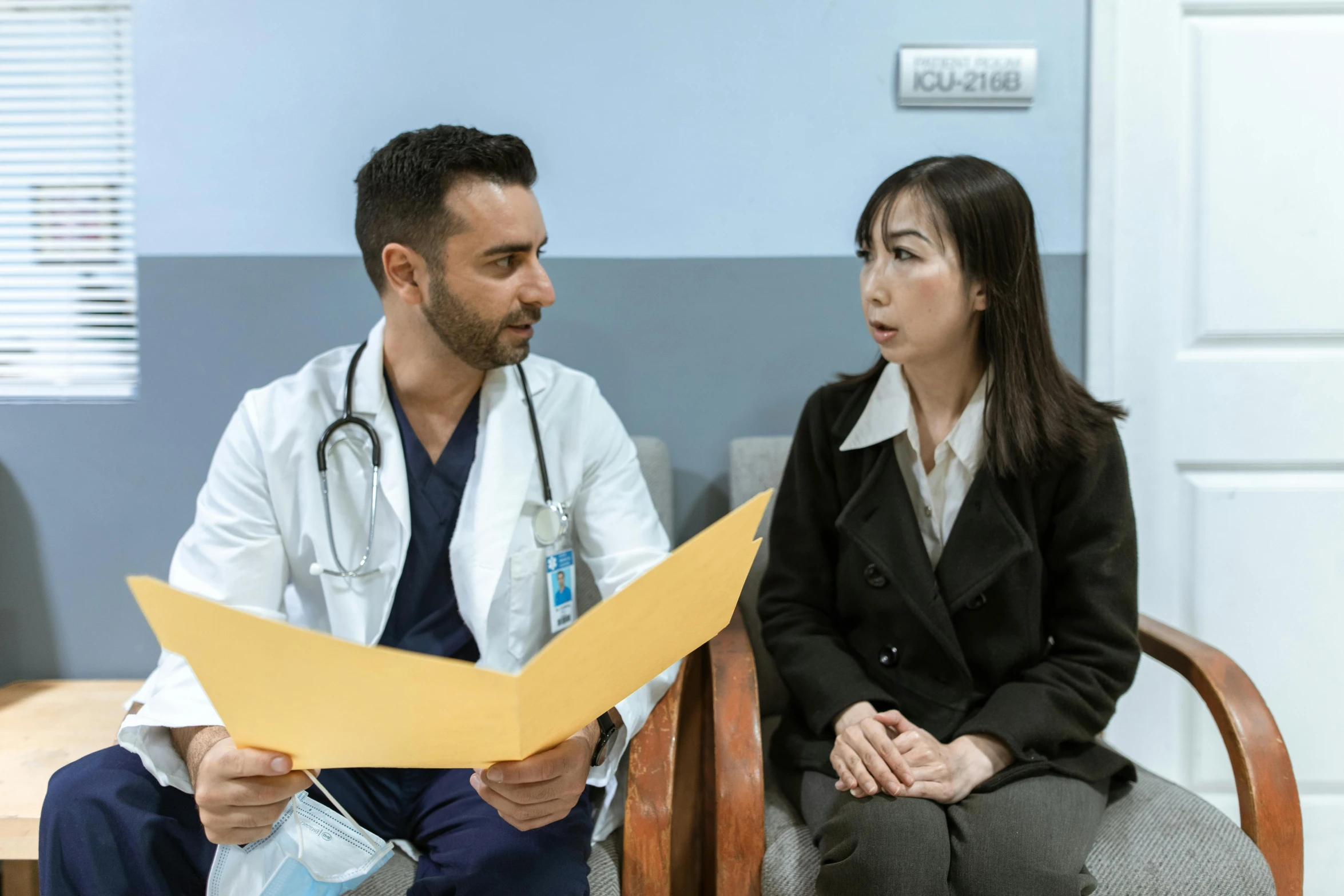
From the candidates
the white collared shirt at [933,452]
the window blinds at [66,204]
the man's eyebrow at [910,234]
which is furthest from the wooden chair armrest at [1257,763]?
the window blinds at [66,204]

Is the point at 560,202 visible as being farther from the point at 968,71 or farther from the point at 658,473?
the point at 968,71

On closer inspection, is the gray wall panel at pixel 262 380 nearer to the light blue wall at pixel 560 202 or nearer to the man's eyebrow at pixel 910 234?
the light blue wall at pixel 560 202

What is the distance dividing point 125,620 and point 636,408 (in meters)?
1.16

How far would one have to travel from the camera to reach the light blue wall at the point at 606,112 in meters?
1.73

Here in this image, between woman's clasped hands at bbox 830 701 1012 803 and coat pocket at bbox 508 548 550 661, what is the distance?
1.57 feet

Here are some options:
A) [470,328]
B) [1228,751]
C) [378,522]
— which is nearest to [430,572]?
[378,522]

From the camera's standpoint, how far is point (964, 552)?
131 cm

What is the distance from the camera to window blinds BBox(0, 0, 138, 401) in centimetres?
179

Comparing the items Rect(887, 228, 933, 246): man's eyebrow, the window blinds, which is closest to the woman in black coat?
Rect(887, 228, 933, 246): man's eyebrow

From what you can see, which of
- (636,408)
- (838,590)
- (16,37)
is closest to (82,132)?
(16,37)

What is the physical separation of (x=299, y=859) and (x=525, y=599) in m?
0.47

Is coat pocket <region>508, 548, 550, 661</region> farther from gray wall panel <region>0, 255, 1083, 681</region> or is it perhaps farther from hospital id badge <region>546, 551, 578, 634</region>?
gray wall panel <region>0, 255, 1083, 681</region>

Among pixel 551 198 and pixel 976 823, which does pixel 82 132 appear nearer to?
pixel 551 198

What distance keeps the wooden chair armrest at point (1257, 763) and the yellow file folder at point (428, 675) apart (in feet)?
2.95
